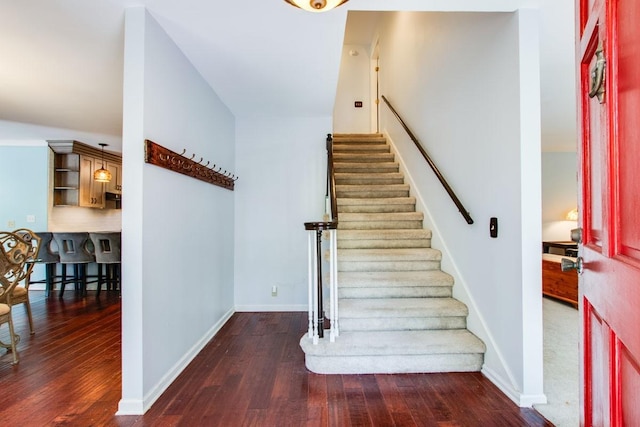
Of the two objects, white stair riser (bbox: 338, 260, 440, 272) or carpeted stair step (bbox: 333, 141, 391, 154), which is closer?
white stair riser (bbox: 338, 260, 440, 272)

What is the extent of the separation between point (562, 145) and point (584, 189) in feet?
18.1

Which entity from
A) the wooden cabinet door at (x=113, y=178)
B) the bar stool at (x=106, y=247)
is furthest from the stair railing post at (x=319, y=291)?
the wooden cabinet door at (x=113, y=178)

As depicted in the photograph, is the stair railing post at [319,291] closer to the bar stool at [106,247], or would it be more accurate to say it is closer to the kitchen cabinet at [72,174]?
the bar stool at [106,247]

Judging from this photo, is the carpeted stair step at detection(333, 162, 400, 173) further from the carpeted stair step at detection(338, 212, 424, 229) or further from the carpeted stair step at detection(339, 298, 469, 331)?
the carpeted stair step at detection(339, 298, 469, 331)

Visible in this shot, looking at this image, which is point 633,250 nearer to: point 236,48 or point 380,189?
point 236,48

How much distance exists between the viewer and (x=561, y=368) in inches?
92.7

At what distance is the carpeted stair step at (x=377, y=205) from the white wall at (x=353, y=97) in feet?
10.5

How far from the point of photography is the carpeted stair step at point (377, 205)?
3.83 metres

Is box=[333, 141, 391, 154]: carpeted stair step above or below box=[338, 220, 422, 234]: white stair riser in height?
above

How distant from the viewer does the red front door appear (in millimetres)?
628

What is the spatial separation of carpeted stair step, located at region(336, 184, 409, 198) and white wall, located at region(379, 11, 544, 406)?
50cm

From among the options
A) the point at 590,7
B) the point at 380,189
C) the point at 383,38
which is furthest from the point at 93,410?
the point at 383,38

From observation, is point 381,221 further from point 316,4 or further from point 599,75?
point 599,75

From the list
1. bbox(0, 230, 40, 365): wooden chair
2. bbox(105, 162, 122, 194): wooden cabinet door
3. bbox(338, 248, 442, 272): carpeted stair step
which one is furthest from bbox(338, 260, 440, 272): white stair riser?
bbox(105, 162, 122, 194): wooden cabinet door
